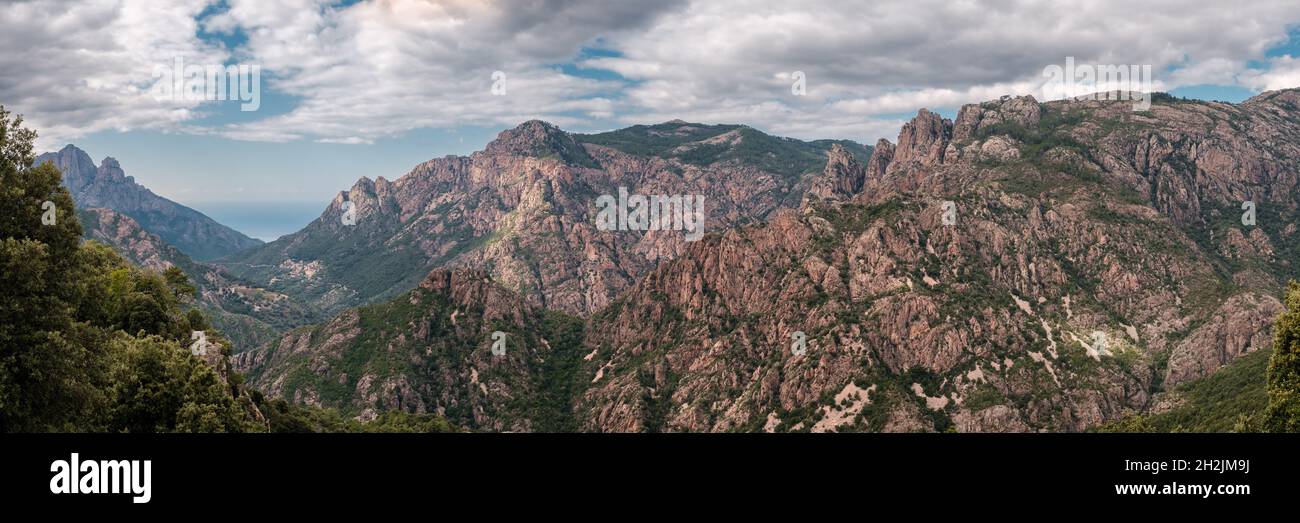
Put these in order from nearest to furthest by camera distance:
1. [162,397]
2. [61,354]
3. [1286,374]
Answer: [61,354]
[162,397]
[1286,374]

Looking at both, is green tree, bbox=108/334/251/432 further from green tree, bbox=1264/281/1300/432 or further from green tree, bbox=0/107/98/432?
green tree, bbox=1264/281/1300/432

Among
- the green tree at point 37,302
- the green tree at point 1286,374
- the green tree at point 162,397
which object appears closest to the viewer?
the green tree at point 37,302

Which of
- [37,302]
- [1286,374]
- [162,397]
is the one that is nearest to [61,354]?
[37,302]

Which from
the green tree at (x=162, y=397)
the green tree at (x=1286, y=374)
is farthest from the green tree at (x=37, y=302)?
the green tree at (x=1286, y=374)

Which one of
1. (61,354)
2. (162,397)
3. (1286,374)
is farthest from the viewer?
(1286,374)

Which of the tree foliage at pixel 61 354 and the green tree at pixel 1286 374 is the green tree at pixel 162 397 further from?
the green tree at pixel 1286 374

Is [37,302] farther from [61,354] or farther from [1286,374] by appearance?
[1286,374]

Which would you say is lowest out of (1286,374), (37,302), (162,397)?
(1286,374)

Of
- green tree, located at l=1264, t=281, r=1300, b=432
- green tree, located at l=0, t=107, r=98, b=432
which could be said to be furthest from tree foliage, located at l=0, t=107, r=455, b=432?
green tree, located at l=1264, t=281, r=1300, b=432
